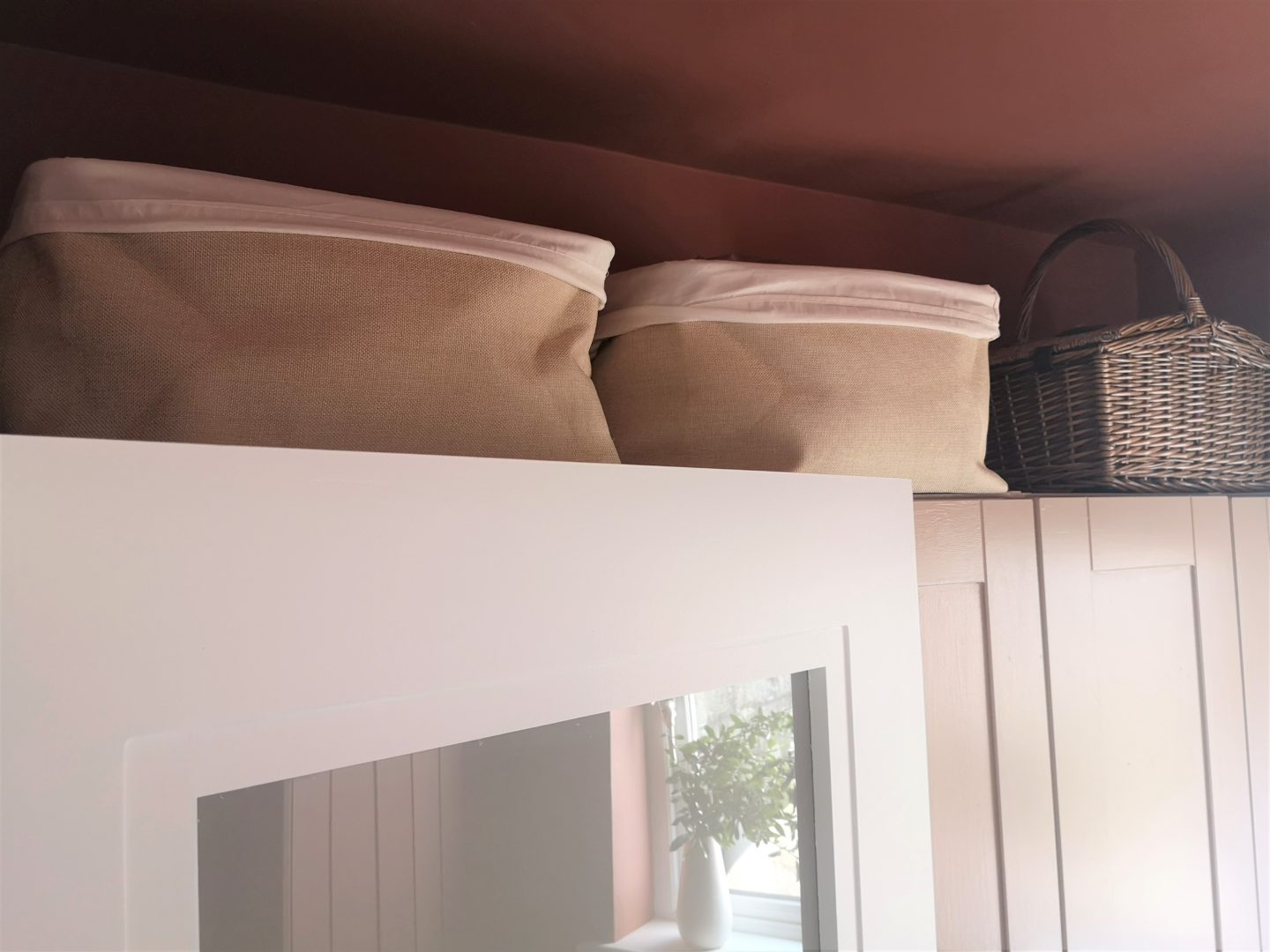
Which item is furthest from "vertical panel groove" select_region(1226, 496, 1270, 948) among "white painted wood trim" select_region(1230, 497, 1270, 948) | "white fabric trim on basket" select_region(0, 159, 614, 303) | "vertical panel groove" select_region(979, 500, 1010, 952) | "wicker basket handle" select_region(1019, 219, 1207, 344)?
"white fabric trim on basket" select_region(0, 159, 614, 303)

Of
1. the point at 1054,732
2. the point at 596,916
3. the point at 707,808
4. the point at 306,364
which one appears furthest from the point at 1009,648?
the point at 306,364

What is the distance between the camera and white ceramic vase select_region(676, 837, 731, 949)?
1.81 feet

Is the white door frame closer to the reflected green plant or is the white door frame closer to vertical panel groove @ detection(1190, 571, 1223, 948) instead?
the reflected green plant

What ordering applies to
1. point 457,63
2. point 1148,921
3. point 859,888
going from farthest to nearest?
point 1148,921, point 457,63, point 859,888

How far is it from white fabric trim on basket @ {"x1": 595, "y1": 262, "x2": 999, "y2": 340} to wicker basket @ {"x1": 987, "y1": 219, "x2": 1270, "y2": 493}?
25 centimetres

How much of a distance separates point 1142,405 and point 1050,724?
1.12 feet

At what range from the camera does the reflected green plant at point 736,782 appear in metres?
0.56

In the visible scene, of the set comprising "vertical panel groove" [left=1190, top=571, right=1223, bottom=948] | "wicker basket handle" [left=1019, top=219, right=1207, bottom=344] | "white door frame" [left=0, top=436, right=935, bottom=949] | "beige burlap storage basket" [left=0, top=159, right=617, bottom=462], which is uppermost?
"wicker basket handle" [left=1019, top=219, right=1207, bottom=344]

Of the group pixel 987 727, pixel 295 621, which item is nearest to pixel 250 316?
pixel 295 621

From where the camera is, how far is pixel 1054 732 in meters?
0.89

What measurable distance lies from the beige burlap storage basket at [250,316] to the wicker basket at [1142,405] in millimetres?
644

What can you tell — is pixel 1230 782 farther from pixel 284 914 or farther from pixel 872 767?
pixel 284 914

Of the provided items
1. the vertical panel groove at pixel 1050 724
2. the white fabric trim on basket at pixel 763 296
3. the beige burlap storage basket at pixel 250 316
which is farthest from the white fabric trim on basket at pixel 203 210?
the vertical panel groove at pixel 1050 724

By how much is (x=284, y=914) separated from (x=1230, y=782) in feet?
3.26
